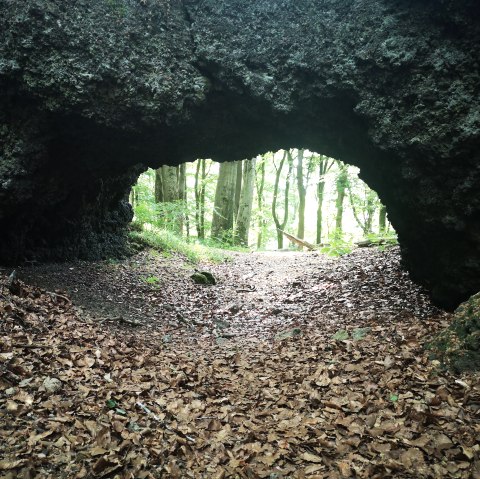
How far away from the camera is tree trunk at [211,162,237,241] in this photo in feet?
56.6

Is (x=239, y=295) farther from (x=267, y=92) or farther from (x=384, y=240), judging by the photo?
(x=384, y=240)

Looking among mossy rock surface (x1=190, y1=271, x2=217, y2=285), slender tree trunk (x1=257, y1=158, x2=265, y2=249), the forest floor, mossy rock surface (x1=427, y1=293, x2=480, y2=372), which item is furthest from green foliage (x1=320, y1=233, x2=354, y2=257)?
slender tree trunk (x1=257, y1=158, x2=265, y2=249)

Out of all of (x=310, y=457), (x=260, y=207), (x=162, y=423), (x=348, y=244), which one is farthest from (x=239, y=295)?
(x=260, y=207)

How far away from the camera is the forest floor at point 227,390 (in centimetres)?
318

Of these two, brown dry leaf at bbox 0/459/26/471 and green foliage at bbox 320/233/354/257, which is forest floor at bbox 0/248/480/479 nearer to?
brown dry leaf at bbox 0/459/26/471

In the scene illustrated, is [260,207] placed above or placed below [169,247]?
above

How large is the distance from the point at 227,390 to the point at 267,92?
504 centimetres

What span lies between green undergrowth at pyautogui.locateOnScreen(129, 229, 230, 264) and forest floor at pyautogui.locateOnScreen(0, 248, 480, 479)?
13.7ft

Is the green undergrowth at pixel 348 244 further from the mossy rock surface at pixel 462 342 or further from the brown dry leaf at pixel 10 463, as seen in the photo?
the brown dry leaf at pixel 10 463

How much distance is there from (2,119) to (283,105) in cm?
499

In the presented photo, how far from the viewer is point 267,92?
6715 mm

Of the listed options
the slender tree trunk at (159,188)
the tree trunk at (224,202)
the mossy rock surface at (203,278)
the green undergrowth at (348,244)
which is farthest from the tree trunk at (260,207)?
the mossy rock surface at (203,278)

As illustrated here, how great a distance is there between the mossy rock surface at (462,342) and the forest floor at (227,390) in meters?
0.18

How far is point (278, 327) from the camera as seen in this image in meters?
6.89
